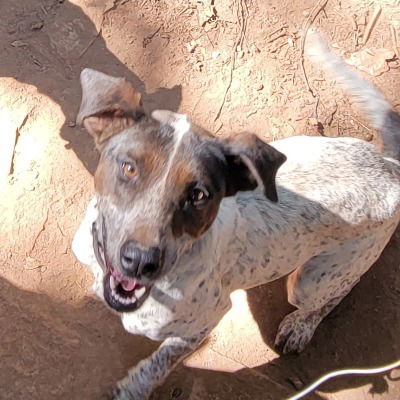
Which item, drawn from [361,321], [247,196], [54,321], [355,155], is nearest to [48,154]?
[54,321]

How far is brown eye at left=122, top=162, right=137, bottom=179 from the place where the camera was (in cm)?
343

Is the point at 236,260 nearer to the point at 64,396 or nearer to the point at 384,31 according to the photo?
the point at 64,396

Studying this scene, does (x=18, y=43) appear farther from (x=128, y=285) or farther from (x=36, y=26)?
(x=128, y=285)

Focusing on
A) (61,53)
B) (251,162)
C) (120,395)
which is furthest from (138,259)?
(61,53)

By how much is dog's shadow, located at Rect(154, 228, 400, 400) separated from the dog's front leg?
0.42 meters

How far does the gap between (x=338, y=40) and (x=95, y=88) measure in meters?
4.02

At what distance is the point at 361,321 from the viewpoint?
5797 millimetres

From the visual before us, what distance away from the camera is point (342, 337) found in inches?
225

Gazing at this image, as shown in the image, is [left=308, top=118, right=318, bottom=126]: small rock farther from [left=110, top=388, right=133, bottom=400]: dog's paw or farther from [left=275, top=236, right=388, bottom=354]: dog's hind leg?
[left=110, top=388, right=133, bottom=400]: dog's paw

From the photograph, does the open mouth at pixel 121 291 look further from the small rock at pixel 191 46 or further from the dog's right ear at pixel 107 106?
the small rock at pixel 191 46

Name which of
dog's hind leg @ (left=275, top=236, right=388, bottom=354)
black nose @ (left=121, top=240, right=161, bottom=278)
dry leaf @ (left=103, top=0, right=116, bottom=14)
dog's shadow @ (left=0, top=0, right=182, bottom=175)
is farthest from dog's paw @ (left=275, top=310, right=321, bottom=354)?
dry leaf @ (left=103, top=0, right=116, bottom=14)

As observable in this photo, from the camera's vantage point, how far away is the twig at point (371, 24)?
7016 millimetres

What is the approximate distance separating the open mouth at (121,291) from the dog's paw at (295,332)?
2000 millimetres

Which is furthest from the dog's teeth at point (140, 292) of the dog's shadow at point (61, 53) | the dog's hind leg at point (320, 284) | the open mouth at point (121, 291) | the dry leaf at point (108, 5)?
the dry leaf at point (108, 5)
